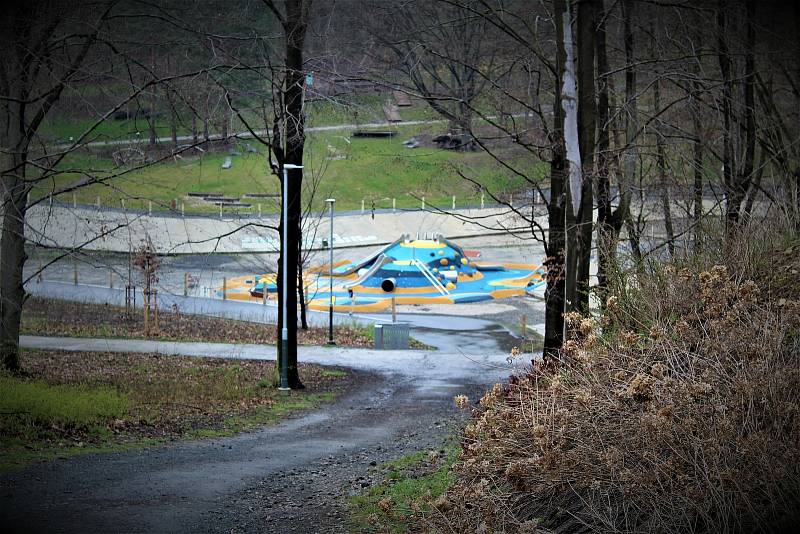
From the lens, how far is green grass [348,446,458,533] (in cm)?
778

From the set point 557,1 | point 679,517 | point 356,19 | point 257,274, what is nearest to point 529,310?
point 257,274

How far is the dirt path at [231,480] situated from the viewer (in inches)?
334

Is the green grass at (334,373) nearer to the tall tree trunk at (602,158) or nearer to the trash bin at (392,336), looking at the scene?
the trash bin at (392,336)

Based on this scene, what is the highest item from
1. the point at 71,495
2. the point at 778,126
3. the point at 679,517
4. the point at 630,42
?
the point at 630,42

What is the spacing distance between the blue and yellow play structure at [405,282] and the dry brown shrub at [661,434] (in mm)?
34977

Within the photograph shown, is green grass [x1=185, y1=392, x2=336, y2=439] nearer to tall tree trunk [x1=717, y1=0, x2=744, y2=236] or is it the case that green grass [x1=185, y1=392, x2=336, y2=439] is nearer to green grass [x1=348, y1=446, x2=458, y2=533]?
green grass [x1=348, y1=446, x2=458, y2=533]

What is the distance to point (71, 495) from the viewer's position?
9.34 m

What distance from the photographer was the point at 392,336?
30562 mm

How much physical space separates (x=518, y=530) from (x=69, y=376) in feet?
44.2

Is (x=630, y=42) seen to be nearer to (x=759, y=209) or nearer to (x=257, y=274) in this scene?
(x=759, y=209)

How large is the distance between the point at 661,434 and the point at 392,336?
→ 24.7m

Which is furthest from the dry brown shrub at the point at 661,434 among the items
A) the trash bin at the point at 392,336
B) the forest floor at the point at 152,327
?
the forest floor at the point at 152,327

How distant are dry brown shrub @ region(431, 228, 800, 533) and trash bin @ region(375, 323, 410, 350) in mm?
22168

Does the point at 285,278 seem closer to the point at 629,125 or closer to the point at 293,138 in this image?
the point at 293,138
